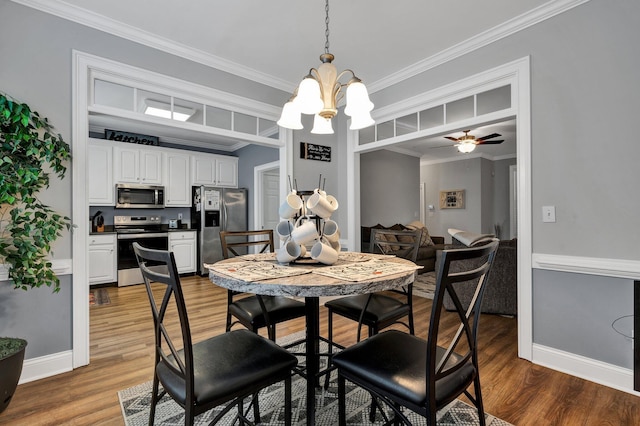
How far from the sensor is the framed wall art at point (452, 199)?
7.41 m

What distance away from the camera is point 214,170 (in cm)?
593

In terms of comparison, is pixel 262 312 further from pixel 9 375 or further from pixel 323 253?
pixel 9 375

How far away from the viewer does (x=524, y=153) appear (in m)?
2.32

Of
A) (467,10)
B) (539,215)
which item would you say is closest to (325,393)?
(539,215)

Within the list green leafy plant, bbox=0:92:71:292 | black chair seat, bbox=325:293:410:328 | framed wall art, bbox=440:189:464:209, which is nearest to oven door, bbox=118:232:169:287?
green leafy plant, bbox=0:92:71:292

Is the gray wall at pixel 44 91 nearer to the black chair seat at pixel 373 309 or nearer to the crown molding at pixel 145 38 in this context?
the crown molding at pixel 145 38

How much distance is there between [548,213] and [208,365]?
7.86 ft

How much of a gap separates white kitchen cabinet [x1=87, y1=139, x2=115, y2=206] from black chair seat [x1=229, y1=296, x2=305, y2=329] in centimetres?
401

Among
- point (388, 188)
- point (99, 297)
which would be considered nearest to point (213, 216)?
point (99, 297)

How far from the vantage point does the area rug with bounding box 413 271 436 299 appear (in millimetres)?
4148

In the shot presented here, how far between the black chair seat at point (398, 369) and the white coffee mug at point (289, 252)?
0.53 meters

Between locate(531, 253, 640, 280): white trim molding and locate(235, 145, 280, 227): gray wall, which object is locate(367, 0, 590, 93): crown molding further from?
locate(235, 145, 280, 227): gray wall

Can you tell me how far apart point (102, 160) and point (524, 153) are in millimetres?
5536

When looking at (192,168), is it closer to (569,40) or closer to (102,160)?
(102,160)
